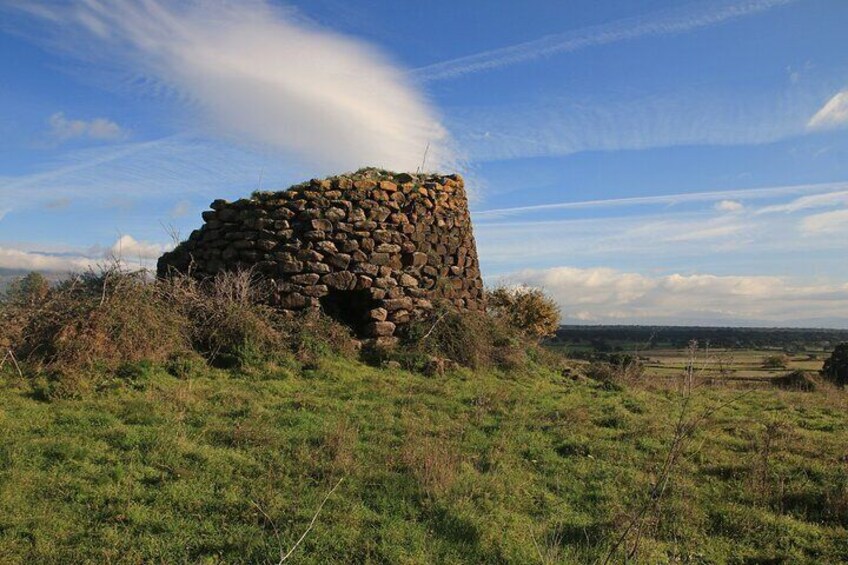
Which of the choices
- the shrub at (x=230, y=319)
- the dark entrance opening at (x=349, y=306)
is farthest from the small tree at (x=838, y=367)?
the shrub at (x=230, y=319)

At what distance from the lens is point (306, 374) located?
9.82 metres

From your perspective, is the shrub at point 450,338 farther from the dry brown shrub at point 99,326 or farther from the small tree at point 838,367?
the small tree at point 838,367

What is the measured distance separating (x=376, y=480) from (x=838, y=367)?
2232 cm

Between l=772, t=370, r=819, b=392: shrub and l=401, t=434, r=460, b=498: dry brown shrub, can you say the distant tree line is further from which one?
l=401, t=434, r=460, b=498: dry brown shrub

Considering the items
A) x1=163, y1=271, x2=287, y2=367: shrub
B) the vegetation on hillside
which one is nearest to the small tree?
the vegetation on hillside

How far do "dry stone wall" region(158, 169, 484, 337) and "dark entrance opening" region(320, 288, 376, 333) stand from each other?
21 millimetres

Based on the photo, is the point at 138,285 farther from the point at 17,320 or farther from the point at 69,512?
the point at 69,512

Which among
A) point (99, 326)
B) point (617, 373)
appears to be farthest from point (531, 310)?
point (99, 326)

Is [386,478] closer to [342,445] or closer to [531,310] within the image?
[342,445]

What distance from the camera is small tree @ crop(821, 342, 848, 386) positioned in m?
20.7

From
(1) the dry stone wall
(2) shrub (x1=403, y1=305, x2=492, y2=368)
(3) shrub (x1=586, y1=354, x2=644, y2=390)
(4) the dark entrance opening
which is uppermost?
(1) the dry stone wall

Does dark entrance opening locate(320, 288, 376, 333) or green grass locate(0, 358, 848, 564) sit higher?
dark entrance opening locate(320, 288, 376, 333)

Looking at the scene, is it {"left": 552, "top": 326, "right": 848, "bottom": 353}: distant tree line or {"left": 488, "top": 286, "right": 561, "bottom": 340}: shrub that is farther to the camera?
{"left": 552, "top": 326, "right": 848, "bottom": 353}: distant tree line

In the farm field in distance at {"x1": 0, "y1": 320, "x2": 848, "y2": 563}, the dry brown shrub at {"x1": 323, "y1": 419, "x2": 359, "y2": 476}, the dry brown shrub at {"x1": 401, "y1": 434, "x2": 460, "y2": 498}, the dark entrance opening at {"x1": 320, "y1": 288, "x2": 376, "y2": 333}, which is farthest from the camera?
the dark entrance opening at {"x1": 320, "y1": 288, "x2": 376, "y2": 333}
